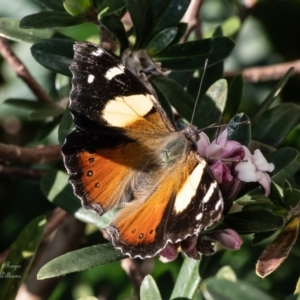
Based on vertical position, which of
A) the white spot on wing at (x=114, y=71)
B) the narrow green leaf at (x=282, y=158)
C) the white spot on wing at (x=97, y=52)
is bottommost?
the narrow green leaf at (x=282, y=158)

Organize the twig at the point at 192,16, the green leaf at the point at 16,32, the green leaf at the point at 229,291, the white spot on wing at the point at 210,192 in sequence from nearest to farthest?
the green leaf at the point at 229,291 → the white spot on wing at the point at 210,192 → the green leaf at the point at 16,32 → the twig at the point at 192,16

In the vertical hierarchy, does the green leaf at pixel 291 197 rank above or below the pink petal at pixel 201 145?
below

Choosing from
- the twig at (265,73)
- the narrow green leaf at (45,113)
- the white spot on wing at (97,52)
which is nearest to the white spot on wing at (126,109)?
the white spot on wing at (97,52)

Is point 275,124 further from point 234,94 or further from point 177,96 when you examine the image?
point 177,96

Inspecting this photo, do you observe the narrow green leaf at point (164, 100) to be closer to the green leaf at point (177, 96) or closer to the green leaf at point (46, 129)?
the green leaf at point (177, 96)

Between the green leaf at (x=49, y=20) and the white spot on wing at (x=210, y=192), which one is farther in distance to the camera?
the green leaf at (x=49, y=20)

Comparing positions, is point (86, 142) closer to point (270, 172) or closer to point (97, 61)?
point (97, 61)

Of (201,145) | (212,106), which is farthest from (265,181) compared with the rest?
(212,106)
